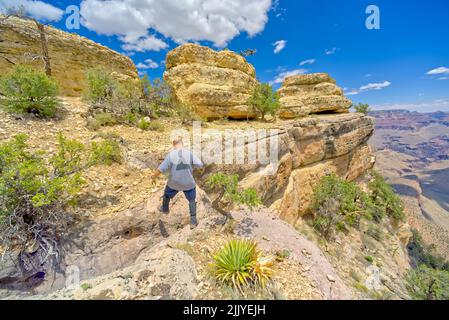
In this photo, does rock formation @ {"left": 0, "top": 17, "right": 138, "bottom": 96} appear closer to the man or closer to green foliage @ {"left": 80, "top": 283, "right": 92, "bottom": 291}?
the man

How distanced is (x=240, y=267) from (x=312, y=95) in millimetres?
16319

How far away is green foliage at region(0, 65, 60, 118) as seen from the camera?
573 cm

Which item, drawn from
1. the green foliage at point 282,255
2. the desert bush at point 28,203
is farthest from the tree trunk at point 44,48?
the green foliage at point 282,255

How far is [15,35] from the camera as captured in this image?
28.8 ft

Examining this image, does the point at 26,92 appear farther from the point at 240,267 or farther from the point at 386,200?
the point at 386,200

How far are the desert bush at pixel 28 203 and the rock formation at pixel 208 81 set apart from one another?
7.72m

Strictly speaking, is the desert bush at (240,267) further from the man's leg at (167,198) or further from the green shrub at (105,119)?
the green shrub at (105,119)

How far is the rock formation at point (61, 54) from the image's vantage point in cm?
866

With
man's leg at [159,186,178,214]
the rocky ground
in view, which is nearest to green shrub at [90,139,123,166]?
the rocky ground

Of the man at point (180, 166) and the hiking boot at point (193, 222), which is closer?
the man at point (180, 166)

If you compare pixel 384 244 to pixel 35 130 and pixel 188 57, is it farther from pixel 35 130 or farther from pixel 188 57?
pixel 35 130

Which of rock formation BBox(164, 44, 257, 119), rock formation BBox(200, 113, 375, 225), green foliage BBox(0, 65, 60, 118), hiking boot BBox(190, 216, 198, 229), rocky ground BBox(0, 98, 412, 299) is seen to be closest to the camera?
rocky ground BBox(0, 98, 412, 299)

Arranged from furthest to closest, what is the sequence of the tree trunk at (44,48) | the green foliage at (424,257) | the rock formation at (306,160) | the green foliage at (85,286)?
the green foliage at (424,257), the tree trunk at (44,48), the rock formation at (306,160), the green foliage at (85,286)

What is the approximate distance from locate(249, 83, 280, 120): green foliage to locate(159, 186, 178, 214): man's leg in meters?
9.36
